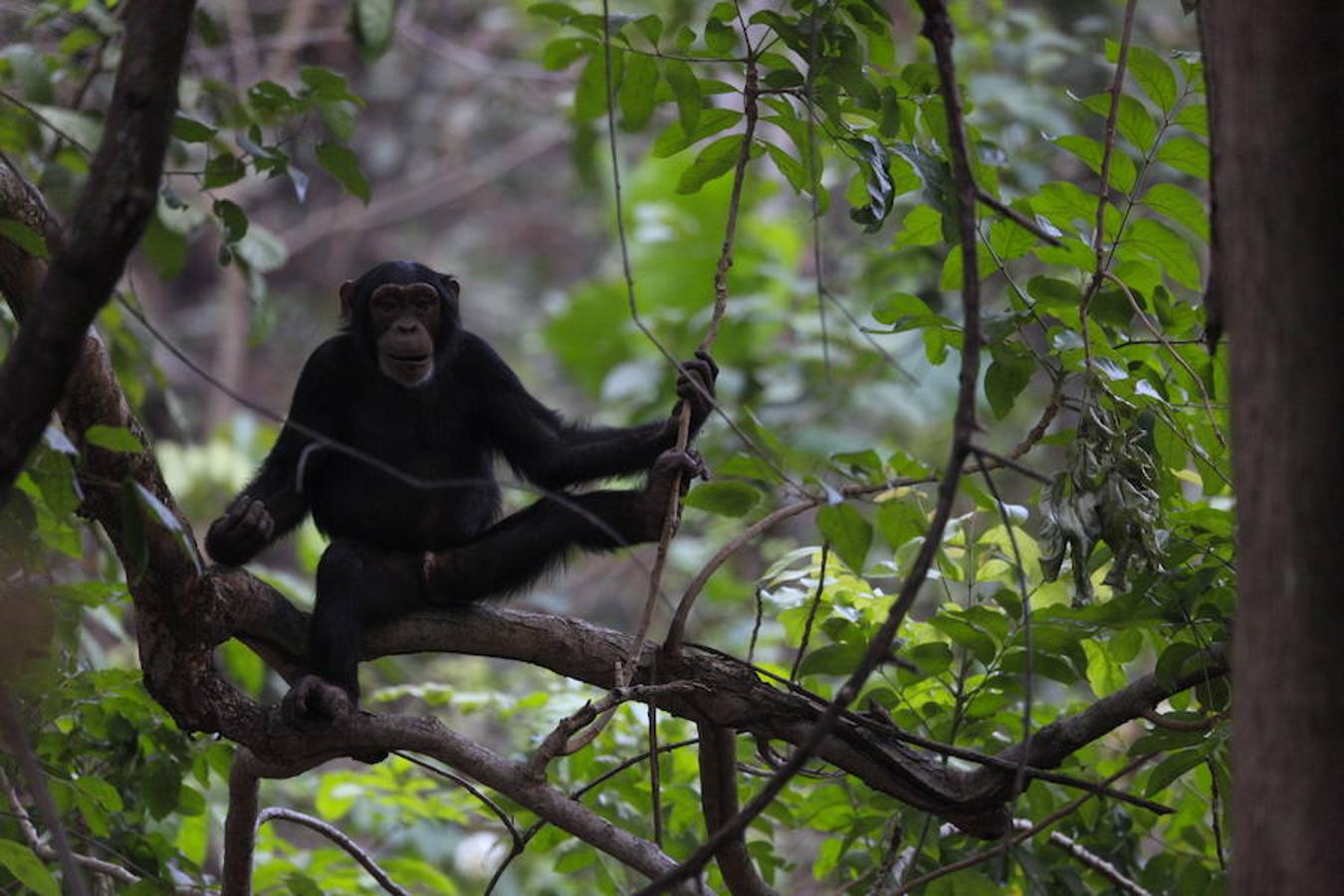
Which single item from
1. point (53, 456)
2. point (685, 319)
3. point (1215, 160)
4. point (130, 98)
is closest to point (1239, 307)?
point (1215, 160)

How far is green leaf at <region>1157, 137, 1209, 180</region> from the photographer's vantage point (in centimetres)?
312

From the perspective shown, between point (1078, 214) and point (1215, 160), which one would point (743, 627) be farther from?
point (1215, 160)

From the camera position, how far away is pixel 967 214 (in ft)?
6.89

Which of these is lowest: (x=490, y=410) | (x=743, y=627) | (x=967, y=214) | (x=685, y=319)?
(x=967, y=214)

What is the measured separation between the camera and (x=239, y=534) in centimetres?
358

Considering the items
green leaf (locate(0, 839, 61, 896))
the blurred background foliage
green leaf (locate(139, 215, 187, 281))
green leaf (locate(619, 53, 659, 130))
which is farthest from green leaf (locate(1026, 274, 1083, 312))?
green leaf (locate(139, 215, 187, 281))

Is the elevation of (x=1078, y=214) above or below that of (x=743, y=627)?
below

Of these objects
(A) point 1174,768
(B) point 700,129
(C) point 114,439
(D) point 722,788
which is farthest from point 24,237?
(A) point 1174,768

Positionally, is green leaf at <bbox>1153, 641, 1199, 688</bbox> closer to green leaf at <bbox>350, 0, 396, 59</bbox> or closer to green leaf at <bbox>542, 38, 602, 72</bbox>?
green leaf at <bbox>542, 38, 602, 72</bbox>

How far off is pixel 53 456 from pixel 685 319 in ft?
23.3

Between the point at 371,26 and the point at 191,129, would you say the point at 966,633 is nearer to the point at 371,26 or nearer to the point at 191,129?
the point at 191,129

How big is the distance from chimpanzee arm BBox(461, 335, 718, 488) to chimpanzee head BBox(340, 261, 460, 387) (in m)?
0.13

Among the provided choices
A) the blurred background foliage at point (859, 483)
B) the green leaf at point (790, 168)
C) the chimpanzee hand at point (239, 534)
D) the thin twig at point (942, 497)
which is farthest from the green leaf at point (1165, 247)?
the chimpanzee hand at point (239, 534)

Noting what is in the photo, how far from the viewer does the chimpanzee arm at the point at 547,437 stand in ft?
13.8
